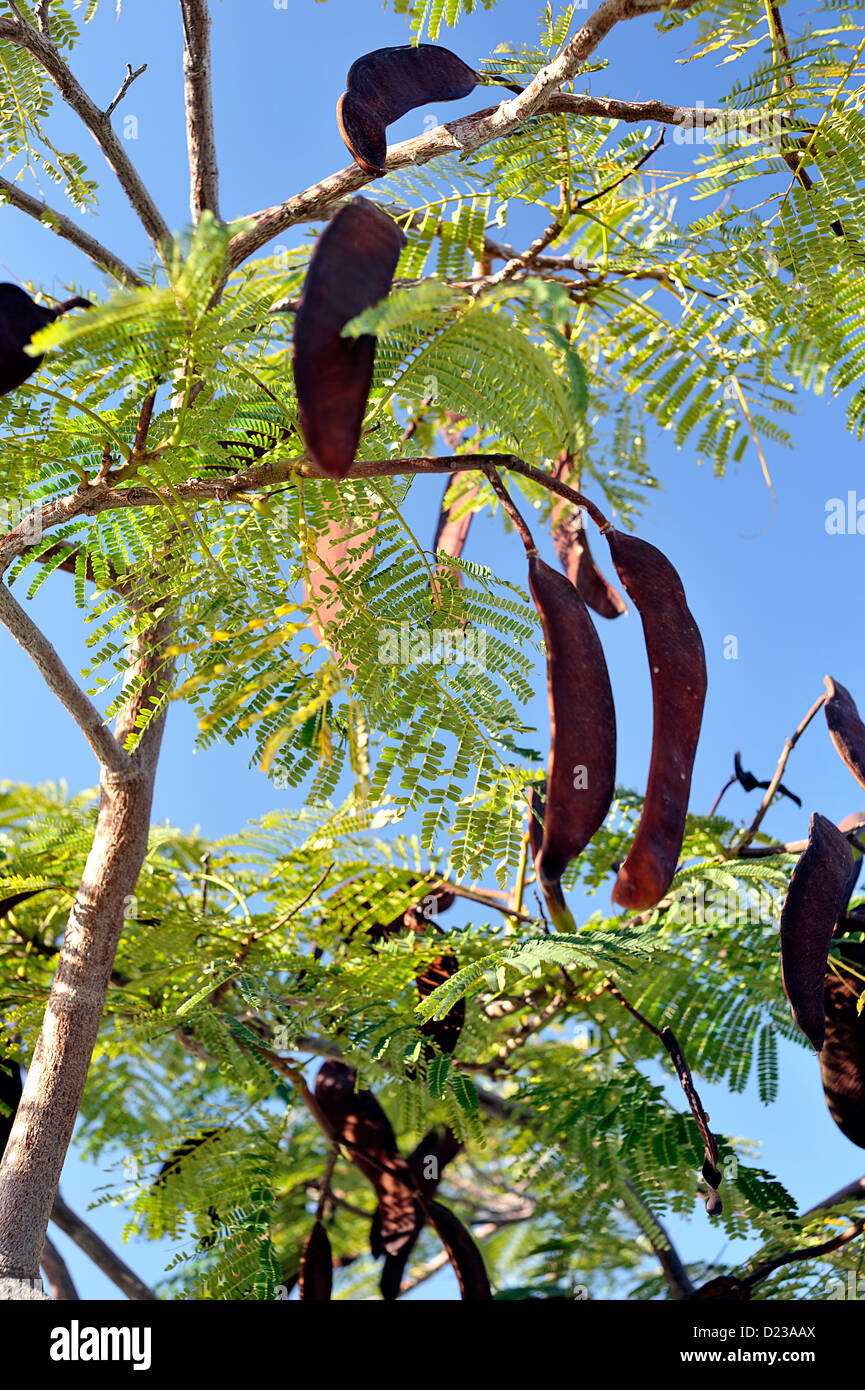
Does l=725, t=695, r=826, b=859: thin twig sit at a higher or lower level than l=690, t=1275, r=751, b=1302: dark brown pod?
higher

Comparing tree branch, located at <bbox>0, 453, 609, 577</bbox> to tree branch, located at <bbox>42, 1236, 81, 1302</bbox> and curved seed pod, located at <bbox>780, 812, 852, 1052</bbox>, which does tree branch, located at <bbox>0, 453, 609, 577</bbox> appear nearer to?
curved seed pod, located at <bbox>780, 812, 852, 1052</bbox>

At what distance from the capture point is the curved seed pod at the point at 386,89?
4.33ft

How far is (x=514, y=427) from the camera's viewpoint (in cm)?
115

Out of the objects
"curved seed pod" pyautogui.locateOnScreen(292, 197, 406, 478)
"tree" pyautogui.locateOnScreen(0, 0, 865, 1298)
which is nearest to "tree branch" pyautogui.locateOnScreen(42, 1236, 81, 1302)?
"tree" pyautogui.locateOnScreen(0, 0, 865, 1298)

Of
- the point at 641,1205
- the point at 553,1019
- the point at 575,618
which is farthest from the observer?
the point at 553,1019

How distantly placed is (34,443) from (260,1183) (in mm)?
1390

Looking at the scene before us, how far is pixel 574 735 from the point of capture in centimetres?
105

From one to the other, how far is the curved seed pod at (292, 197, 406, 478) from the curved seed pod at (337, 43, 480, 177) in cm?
49

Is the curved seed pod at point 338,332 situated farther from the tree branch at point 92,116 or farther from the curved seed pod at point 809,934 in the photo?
the curved seed pod at point 809,934

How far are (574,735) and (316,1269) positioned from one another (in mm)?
1627

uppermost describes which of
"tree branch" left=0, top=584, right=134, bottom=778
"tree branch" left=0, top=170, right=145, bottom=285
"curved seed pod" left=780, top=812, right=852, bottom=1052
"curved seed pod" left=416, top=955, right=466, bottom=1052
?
"tree branch" left=0, top=170, right=145, bottom=285

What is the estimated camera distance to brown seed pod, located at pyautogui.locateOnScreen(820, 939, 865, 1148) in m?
1.80
